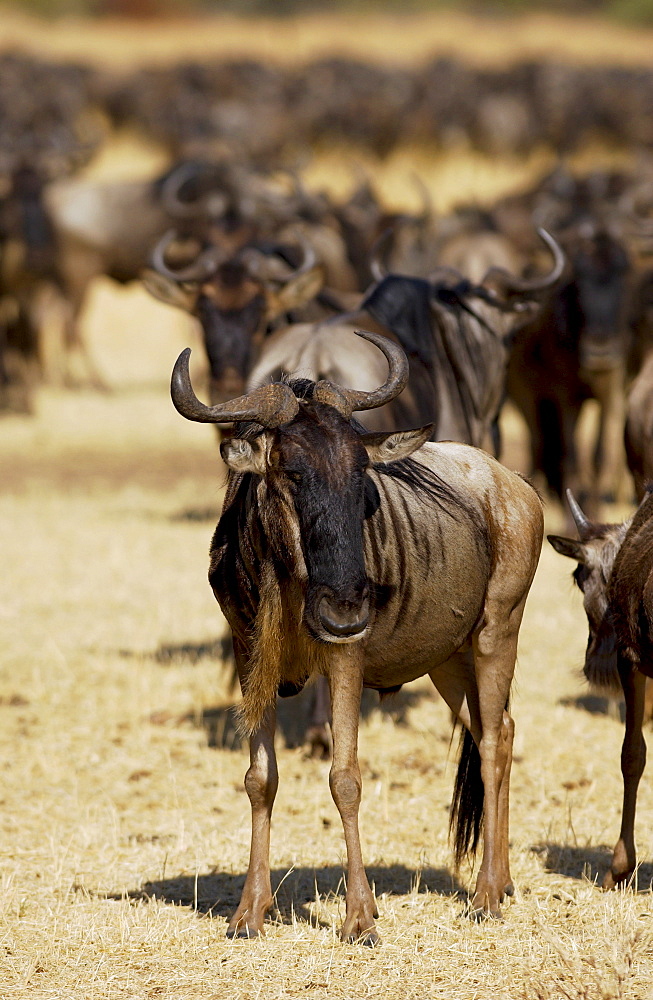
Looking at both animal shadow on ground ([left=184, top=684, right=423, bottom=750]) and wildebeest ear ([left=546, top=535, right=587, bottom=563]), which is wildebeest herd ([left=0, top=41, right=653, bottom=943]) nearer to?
wildebeest ear ([left=546, top=535, right=587, bottom=563])

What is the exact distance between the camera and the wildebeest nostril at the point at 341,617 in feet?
13.4

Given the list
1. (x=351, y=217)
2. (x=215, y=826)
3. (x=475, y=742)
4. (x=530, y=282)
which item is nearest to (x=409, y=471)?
(x=475, y=742)

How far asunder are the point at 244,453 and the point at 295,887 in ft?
5.52

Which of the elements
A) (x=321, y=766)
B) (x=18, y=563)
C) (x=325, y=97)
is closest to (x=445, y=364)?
(x=321, y=766)

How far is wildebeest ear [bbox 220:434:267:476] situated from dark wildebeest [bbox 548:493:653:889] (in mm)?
1270

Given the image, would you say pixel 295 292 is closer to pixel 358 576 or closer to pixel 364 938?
pixel 358 576

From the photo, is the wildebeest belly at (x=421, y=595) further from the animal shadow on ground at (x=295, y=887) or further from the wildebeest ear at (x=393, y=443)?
the animal shadow on ground at (x=295, y=887)

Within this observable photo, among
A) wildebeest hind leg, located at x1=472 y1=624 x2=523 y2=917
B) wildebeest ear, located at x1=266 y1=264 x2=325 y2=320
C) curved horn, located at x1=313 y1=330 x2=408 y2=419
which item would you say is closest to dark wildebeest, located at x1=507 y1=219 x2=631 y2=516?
wildebeest ear, located at x1=266 y1=264 x2=325 y2=320

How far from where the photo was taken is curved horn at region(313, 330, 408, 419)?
172 inches

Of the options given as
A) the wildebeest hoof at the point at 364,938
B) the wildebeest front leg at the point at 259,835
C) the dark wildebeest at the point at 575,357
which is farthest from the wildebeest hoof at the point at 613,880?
the dark wildebeest at the point at 575,357

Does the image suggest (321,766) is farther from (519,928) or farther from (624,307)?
(624,307)

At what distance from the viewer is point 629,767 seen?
507 cm

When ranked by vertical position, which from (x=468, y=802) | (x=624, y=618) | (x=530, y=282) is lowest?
(x=468, y=802)

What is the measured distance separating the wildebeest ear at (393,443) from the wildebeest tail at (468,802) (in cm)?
122
